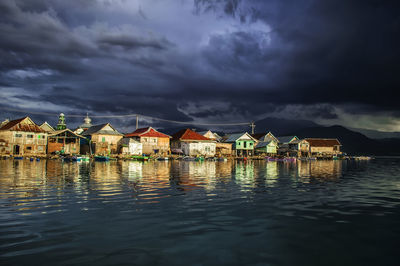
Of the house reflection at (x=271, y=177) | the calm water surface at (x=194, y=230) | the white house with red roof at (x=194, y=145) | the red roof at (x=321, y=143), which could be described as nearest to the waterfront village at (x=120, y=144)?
the white house with red roof at (x=194, y=145)

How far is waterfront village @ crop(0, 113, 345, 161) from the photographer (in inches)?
2525

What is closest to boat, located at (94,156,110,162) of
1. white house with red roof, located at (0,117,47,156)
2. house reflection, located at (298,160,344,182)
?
white house with red roof, located at (0,117,47,156)

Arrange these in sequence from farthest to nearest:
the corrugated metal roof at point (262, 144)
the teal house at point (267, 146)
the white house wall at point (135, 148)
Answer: the corrugated metal roof at point (262, 144) → the teal house at point (267, 146) → the white house wall at point (135, 148)

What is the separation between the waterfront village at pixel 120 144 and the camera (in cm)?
6412

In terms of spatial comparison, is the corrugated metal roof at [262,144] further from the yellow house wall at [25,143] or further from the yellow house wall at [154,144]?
the yellow house wall at [25,143]

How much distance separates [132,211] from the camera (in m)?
11.9

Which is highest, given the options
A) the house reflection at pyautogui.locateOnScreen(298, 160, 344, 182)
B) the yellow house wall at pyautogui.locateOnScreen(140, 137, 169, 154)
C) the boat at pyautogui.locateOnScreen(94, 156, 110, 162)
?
the yellow house wall at pyautogui.locateOnScreen(140, 137, 169, 154)

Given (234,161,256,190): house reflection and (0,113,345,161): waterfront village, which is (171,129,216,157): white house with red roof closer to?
(0,113,345,161): waterfront village

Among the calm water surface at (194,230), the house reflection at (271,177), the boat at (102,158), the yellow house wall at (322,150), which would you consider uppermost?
the yellow house wall at (322,150)

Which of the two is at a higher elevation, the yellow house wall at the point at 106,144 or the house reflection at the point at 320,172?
the yellow house wall at the point at 106,144

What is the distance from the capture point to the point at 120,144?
7456 centimetres

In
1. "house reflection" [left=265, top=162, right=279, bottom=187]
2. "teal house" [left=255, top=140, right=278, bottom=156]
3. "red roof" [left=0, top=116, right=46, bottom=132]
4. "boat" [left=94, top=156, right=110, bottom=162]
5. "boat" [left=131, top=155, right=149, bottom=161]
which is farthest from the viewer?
"teal house" [left=255, top=140, right=278, bottom=156]

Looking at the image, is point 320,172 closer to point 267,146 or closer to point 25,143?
point 267,146

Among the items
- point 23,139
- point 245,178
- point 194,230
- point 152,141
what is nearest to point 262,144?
point 152,141
